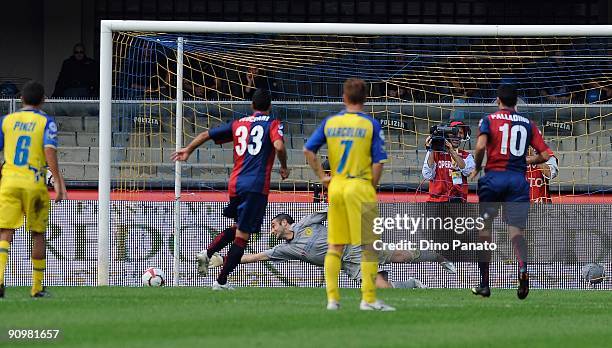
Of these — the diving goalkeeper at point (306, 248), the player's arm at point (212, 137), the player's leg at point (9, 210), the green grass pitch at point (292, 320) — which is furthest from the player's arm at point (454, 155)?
the player's leg at point (9, 210)

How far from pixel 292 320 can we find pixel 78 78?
16.1m

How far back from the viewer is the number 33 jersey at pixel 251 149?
1315cm

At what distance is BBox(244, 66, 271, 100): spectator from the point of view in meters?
17.8

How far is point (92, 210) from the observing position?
52.5ft

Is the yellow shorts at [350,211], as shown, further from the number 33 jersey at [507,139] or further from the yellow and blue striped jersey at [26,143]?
the yellow and blue striped jersey at [26,143]

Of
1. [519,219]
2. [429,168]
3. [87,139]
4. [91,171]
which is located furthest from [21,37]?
[519,219]

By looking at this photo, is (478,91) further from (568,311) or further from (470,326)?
(470,326)

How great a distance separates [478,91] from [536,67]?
1.53 metres

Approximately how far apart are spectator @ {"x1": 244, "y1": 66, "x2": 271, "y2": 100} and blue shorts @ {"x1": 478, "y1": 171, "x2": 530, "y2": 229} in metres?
5.51

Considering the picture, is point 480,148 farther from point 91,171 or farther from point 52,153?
point 91,171

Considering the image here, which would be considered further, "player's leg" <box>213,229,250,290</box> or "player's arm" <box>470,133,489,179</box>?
"player's leg" <box>213,229,250,290</box>

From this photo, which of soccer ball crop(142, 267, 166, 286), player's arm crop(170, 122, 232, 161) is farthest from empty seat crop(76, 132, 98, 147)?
player's arm crop(170, 122, 232, 161)

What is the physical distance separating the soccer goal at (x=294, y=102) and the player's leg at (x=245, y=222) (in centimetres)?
218

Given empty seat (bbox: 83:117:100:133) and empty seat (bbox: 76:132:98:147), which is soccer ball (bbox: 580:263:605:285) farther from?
empty seat (bbox: 76:132:98:147)
